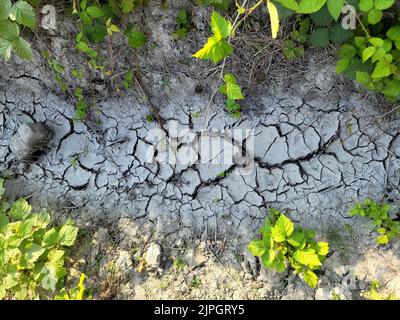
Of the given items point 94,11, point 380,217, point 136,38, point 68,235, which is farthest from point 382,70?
point 68,235

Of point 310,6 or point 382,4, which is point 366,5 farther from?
point 310,6

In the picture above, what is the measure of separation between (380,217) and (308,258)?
0.49m

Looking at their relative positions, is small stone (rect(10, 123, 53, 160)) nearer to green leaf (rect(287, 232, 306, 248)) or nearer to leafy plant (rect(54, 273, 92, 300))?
leafy plant (rect(54, 273, 92, 300))

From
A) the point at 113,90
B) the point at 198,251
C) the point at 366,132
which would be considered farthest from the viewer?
the point at 113,90

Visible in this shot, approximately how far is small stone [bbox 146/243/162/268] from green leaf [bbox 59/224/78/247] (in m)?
0.41

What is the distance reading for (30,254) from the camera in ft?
6.44

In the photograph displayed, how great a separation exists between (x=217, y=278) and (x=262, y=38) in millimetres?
1357

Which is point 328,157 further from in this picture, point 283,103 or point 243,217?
point 243,217

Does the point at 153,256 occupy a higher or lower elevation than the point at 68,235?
lower

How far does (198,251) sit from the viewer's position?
7.01 ft

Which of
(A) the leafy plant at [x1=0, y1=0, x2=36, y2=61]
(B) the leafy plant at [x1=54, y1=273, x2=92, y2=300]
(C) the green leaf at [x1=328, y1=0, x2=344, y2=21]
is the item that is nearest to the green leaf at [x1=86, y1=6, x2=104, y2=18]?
(A) the leafy plant at [x1=0, y1=0, x2=36, y2=61]

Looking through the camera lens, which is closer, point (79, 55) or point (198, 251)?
point (198, 251)

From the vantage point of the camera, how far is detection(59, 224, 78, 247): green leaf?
2.08 metres

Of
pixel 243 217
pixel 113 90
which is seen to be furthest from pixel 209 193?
pixel 113 90
